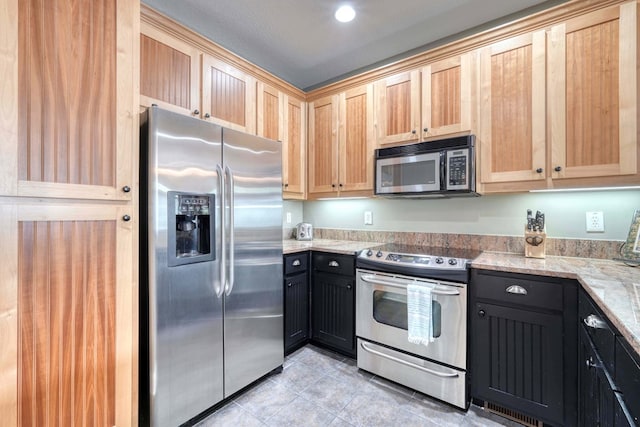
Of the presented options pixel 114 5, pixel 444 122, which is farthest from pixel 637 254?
pixel 114 5

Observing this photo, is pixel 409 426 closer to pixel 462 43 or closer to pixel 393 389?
pixel 393 389

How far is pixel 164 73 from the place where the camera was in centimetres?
184

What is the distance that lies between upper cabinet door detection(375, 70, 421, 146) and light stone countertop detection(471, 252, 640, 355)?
1109 mm

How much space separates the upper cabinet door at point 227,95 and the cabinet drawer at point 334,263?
1229mm

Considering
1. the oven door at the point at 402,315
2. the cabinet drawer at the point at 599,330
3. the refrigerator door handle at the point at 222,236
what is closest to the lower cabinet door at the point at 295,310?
the oven door at the point at 402,315

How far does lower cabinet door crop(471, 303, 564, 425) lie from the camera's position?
4.89 feet

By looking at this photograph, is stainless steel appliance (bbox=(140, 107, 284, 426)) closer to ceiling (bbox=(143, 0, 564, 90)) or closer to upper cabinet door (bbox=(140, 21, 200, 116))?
upper cabinet door (bbox=(140, 21, 200, 116))

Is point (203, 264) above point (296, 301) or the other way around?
above

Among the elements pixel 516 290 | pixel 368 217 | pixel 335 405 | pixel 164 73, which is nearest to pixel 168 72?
pixel 164 73

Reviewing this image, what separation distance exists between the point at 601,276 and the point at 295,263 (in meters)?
1.85

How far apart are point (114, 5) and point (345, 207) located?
2316 millimetres

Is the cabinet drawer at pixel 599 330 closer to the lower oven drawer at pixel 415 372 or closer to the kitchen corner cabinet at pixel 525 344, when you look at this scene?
the kitchen corner cabinet at pixel 525 344

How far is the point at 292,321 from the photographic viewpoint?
7.62 ft

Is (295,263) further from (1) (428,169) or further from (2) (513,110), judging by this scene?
(2) (513,110)
